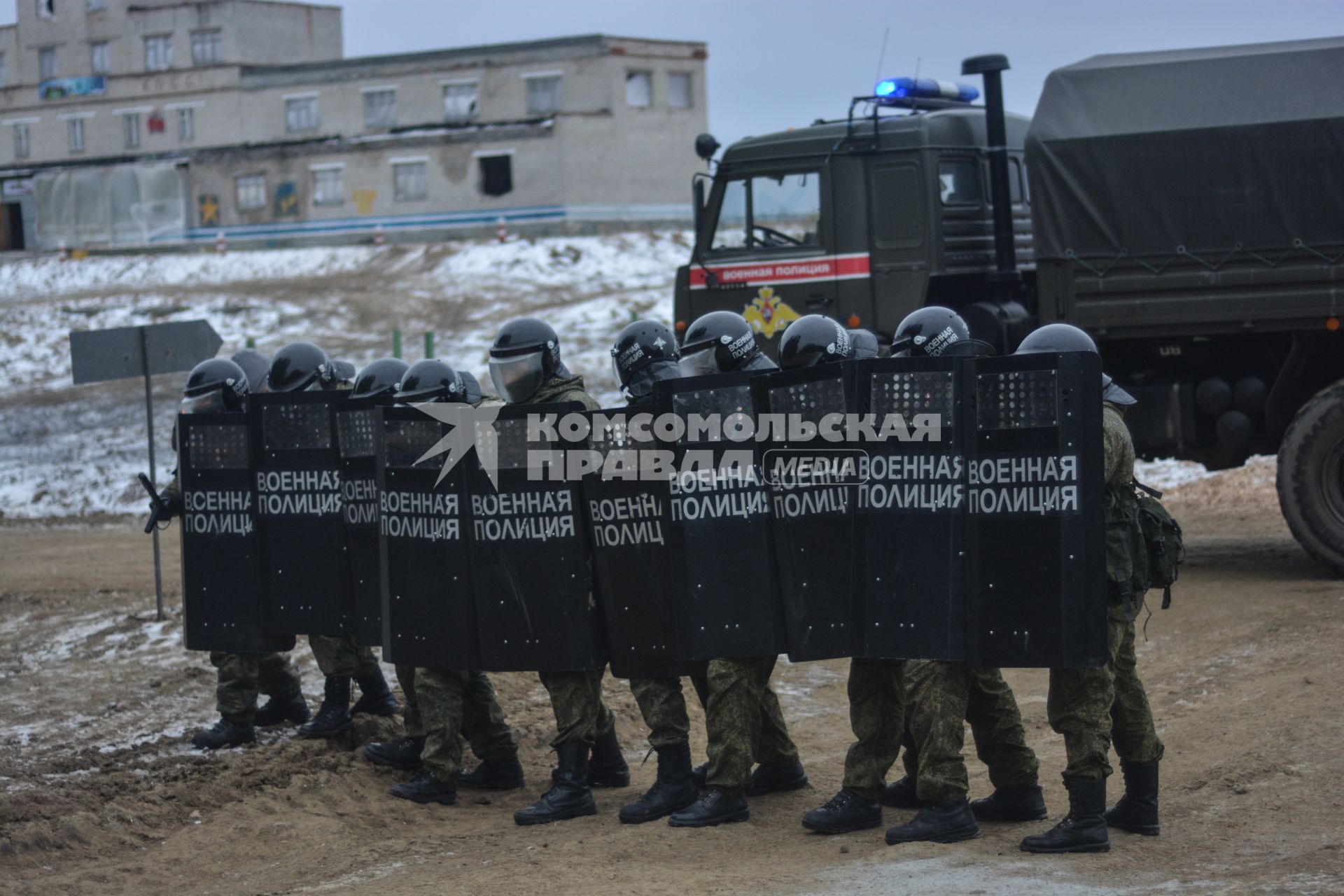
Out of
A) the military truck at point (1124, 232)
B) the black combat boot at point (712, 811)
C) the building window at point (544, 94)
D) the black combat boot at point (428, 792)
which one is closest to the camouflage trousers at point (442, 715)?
the black combat boot at point (428, 792)

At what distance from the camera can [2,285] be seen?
3822cm

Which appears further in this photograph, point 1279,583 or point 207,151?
point 207,151

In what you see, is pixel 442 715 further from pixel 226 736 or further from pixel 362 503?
pixel 226 736

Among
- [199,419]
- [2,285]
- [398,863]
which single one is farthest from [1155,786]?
[2,285]

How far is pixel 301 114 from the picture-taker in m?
46.4

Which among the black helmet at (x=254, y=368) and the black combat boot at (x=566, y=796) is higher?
the black helmet at (x=254, y=368)

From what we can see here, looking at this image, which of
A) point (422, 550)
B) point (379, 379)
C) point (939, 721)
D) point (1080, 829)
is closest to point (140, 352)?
point (379, 379)

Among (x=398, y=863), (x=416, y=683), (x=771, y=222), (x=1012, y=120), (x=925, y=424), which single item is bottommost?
(x=398, y=863)

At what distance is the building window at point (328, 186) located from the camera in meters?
43.7

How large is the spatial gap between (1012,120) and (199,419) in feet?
25.5

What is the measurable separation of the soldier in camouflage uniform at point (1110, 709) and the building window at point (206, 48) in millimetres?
46783

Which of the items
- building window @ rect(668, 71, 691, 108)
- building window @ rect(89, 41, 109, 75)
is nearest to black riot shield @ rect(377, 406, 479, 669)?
building window @ rect(668, 71, 691, 108)

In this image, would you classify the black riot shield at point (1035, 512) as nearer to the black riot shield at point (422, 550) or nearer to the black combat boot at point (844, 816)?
the black combat boot at point (844, 816)

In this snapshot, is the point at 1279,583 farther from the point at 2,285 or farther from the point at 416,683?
the point at 2,285
